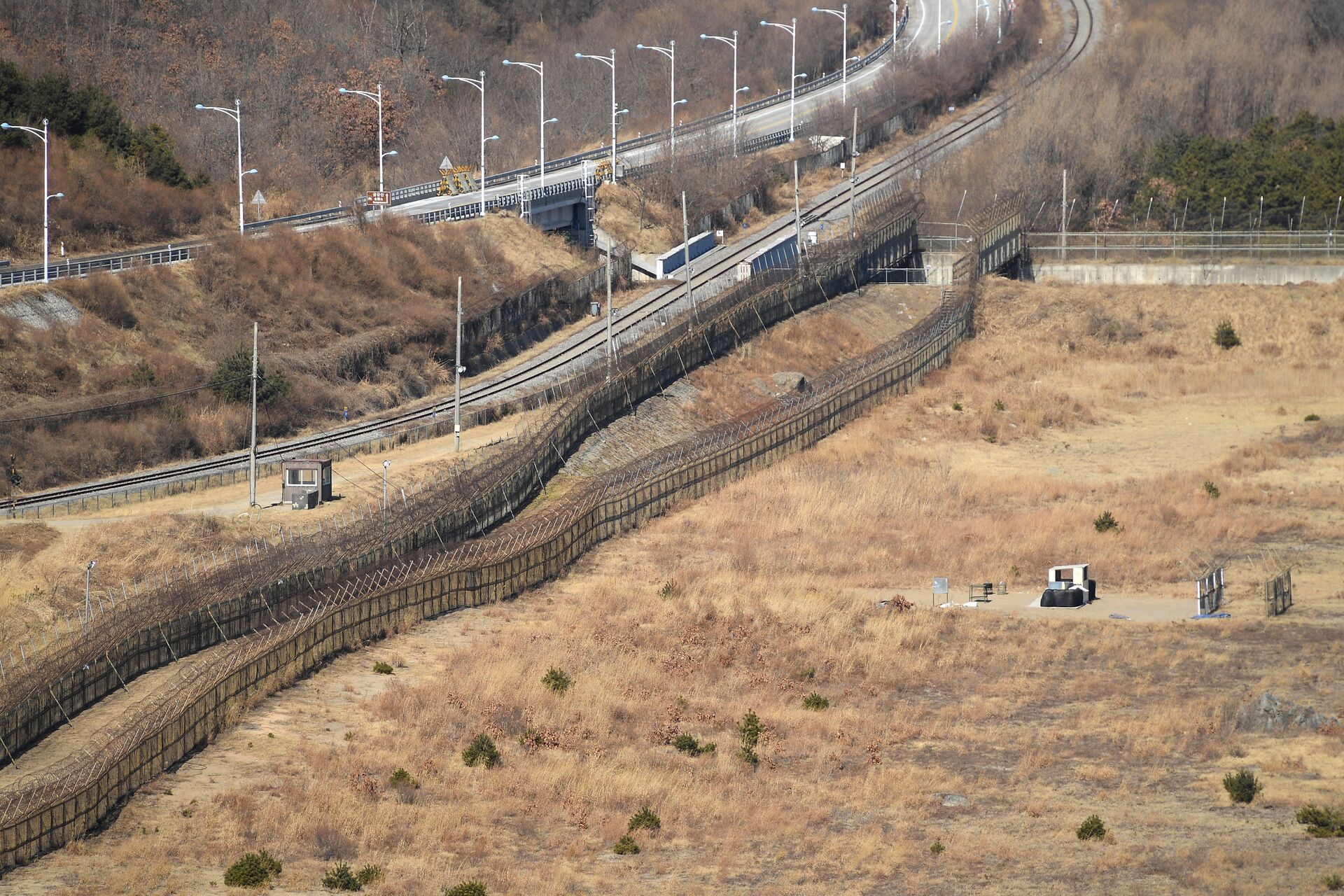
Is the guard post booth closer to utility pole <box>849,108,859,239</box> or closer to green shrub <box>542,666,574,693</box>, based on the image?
green shrub <box>542,666,574,693</box>

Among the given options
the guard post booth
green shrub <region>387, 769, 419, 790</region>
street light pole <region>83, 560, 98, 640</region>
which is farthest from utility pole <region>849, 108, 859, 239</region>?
green shrub <region>387, 769, 419, 790</region>

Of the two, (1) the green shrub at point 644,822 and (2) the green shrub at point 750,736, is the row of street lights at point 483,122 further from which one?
(1) the green shrub at point 644,822

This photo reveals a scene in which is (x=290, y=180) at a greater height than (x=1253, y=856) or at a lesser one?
lesser

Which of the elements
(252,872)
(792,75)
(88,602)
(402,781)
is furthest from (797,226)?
(252,872)

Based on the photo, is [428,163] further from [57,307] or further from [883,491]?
[883,491]

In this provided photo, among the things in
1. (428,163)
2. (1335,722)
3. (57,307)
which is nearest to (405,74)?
(428,163)

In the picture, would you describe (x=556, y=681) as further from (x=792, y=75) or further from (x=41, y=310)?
(x=792, y=75)
